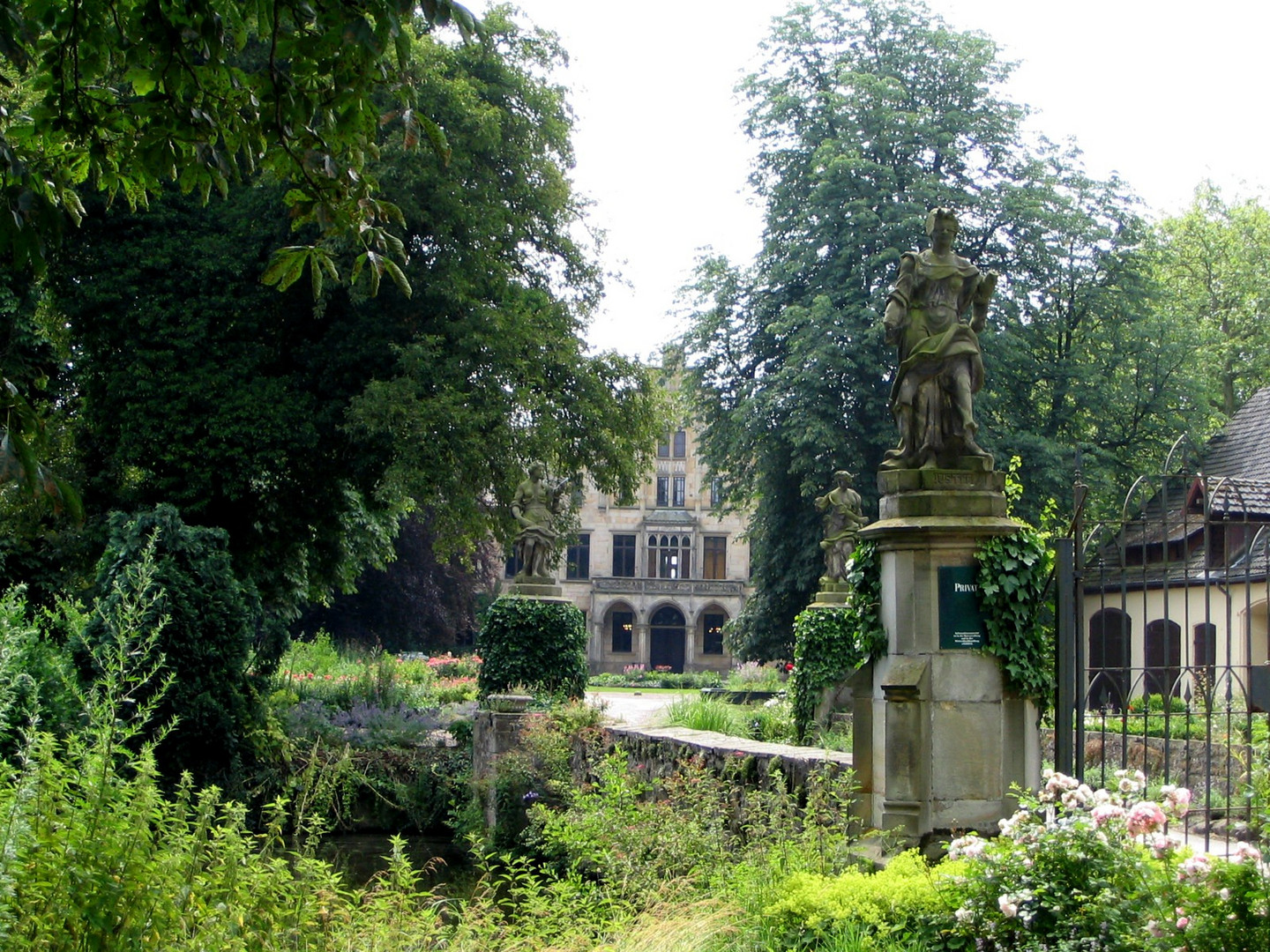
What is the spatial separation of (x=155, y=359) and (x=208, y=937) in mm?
14386

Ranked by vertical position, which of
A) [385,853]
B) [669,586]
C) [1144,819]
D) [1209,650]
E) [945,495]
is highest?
[669,586]

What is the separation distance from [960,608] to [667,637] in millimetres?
49923

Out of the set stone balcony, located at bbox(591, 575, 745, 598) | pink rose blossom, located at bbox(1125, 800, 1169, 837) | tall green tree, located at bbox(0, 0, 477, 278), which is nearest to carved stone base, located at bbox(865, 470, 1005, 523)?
pink rose blossom, located at bbox(1125, 800, 1169, 837)

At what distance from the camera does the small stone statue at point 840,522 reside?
1764 centimetres

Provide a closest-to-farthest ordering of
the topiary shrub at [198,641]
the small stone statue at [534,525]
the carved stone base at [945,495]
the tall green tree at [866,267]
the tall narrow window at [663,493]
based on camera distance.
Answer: the carved stone base at [945,495], the topiary shrub at [198,641], the small stone statue at [534,525], the tall green tree at [866,267], the tall narrow window at [663,493]

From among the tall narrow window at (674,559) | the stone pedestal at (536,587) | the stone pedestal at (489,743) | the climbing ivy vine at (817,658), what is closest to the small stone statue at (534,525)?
the stone pedestal at (536,587)

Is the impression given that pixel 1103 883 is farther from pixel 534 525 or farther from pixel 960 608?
pixel 534 525

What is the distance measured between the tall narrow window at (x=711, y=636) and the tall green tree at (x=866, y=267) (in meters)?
26.9

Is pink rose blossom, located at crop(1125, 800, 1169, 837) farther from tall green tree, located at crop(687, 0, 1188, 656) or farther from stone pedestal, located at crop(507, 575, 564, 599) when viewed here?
tall green tree, located at crop(687, 0, 1188, 656)

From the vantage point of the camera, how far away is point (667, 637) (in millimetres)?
56656

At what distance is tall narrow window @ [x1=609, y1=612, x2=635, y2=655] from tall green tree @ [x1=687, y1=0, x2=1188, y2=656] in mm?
28215

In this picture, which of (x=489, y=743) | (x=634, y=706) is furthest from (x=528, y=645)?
(x=634, y=706)

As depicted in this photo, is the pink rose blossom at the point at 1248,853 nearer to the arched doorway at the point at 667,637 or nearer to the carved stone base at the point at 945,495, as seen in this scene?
the carved stone base at the point at 945,495

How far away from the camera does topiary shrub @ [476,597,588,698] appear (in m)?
17.6
